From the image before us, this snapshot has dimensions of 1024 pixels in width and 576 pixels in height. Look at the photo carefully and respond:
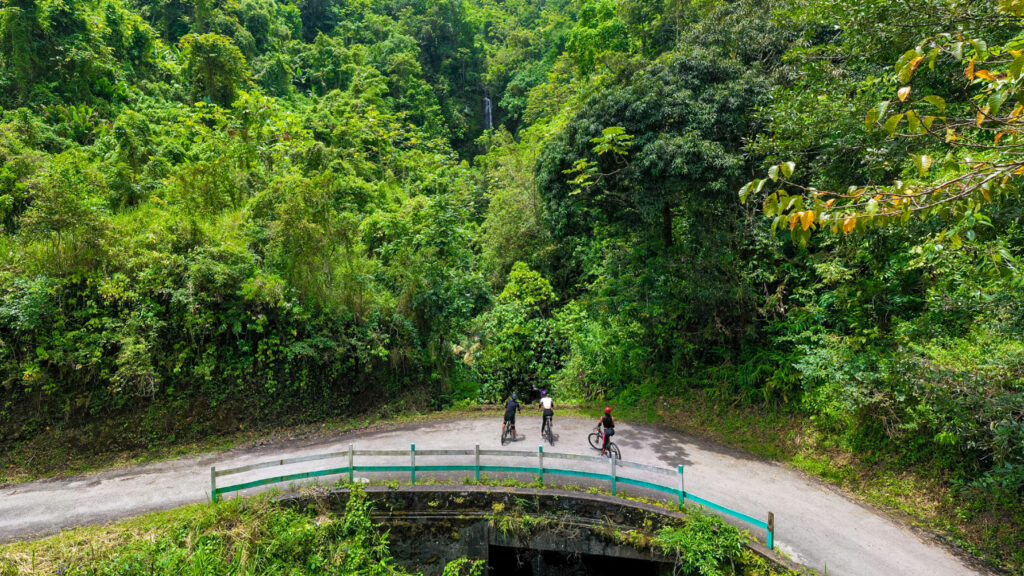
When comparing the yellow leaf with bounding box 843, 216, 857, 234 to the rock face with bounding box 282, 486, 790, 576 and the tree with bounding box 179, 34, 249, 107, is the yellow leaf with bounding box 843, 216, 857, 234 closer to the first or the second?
the rock face with bounding box 282, 486, 790, 576

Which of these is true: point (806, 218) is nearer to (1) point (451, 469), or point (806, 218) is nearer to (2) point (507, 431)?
(1) point (451, 469)

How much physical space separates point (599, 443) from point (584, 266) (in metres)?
7.90

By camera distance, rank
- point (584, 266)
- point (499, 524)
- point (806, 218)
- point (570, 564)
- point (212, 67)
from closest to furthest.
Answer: point (806, 218), point (499, 524), point (570, 564), point (584, 266), point (212, 67)

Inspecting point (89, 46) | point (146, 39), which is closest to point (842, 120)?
point (89, 46)

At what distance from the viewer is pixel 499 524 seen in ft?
28.0

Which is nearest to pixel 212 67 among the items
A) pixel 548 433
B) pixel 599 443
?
pixel 548 433

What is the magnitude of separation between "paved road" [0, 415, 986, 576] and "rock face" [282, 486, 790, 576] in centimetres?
129

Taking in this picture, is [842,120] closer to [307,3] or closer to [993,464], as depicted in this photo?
[993,464]

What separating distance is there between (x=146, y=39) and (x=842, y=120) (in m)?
26.5

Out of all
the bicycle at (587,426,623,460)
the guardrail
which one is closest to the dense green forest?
the bicycle at (587,426,623,460)

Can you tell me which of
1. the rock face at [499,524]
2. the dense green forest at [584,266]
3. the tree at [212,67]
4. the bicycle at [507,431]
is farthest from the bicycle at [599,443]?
the tree at [212,67]

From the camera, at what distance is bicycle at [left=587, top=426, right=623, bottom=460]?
9.84 m

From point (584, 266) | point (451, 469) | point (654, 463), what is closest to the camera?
point (451, 469)

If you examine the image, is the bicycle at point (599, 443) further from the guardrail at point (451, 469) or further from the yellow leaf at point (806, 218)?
the yellow leaf at point (806, 218)
